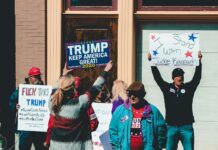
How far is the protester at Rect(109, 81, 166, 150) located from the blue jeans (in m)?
2.45

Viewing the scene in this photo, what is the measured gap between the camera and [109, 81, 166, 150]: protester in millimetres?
7945

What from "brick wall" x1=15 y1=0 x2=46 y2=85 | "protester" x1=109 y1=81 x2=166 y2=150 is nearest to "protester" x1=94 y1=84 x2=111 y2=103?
"brick wall" x1=15 y1=0 x2=46 y2=85

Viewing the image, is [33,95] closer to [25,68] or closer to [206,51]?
[25,68]

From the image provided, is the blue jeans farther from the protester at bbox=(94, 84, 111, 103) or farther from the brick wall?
the brick wall

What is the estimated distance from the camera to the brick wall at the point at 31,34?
40.3ft

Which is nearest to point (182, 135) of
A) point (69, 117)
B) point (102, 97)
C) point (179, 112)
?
point (179, 112)

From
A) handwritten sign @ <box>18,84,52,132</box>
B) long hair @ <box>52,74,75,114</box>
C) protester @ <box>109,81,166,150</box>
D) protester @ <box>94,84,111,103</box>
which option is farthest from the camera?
handwritten sign @ <box>18,84,52,132</box>

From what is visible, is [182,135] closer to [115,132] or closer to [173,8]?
[115,132]

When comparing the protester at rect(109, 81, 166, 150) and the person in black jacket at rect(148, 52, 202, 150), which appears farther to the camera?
the person in black jacket at rect(148, 52, 202, 150)

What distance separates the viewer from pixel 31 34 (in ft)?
40.5

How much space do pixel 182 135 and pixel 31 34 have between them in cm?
377

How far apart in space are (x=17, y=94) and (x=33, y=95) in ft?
1.26

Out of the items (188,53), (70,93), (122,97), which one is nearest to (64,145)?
(70,93)

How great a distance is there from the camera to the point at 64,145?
7.78 meters
